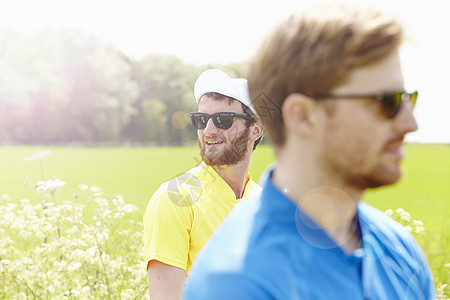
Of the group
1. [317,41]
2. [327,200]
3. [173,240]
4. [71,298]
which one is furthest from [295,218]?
[71,298]

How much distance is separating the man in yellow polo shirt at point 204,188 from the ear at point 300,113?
922 millimetres

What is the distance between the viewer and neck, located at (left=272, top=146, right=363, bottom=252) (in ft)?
4.52

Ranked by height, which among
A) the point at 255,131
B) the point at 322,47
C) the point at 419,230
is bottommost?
the point at 419,230

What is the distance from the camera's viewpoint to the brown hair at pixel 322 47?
4.34 feet

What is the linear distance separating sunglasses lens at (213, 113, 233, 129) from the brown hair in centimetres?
194

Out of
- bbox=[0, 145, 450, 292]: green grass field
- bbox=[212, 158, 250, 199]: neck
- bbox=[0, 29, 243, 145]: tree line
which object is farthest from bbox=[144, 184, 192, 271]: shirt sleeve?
bbox=[0, 29, 243, 145]: tree line

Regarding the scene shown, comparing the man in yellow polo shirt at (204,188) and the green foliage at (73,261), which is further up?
the man in yellow polo shirt at (204,188)

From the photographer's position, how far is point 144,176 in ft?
84.3

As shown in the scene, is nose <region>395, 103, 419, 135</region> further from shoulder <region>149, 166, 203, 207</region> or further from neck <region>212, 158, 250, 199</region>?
neck <region>212, 158, 250, 199</region>

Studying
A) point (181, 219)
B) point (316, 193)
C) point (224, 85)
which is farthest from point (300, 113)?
point (224, 85)

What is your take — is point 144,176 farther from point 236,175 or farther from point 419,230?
point 236,175

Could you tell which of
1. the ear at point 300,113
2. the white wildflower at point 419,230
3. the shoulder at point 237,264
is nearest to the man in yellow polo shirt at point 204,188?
the ear at point 300,113

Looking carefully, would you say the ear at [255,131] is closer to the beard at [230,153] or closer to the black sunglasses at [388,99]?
the beard at [230,153]

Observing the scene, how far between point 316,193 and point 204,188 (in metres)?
1.70
